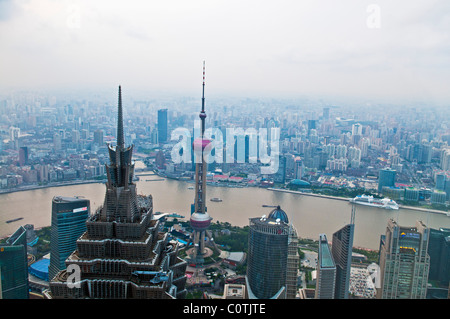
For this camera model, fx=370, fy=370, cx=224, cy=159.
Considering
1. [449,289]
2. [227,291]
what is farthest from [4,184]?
[449,289]

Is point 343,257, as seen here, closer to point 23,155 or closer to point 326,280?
point 326,280

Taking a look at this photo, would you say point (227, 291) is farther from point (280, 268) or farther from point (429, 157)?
point (429, 157)

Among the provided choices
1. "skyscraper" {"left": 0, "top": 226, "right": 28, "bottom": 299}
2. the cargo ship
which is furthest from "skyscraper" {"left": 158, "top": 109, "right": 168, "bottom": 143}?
"skyscraper" {"left": 0, "top": 226, "right": 28, "bottom": 299}

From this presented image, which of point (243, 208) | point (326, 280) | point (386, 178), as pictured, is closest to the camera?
point (326, 280)

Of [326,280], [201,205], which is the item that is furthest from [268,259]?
[201,205]

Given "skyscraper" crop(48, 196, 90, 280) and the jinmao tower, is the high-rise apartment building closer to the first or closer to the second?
the jinmao tower
